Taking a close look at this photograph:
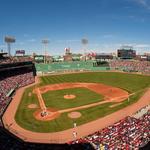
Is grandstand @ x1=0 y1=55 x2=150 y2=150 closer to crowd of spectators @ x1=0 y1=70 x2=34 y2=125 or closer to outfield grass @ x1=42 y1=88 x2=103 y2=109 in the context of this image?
crowd of spectators @ x1=0 y1=70 x2=34 y2=125

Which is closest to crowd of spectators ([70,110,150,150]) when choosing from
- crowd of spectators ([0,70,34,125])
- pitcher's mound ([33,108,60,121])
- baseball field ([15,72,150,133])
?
baseball field ([15,72,150,133])

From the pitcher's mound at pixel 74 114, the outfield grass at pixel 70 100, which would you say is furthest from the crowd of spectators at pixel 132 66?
the pitcher's mound at pixel 74 114

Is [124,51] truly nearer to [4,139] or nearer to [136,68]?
[136,68]

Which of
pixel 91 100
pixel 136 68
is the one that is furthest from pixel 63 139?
pixel 136 68

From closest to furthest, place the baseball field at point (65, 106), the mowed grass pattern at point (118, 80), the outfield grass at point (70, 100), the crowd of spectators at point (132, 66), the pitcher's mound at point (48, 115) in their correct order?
the baseball field at point (65, 106), the pitcher's mound at point (48, 115), the outfield grass at point (70, 100), the mowed grass pattern at point (118, 80), the crowd of spectators at point (132, 66)

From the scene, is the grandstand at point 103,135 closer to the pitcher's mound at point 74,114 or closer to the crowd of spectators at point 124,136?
the crowd of spectators at point 124,136

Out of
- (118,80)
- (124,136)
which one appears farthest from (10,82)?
(124,136)
